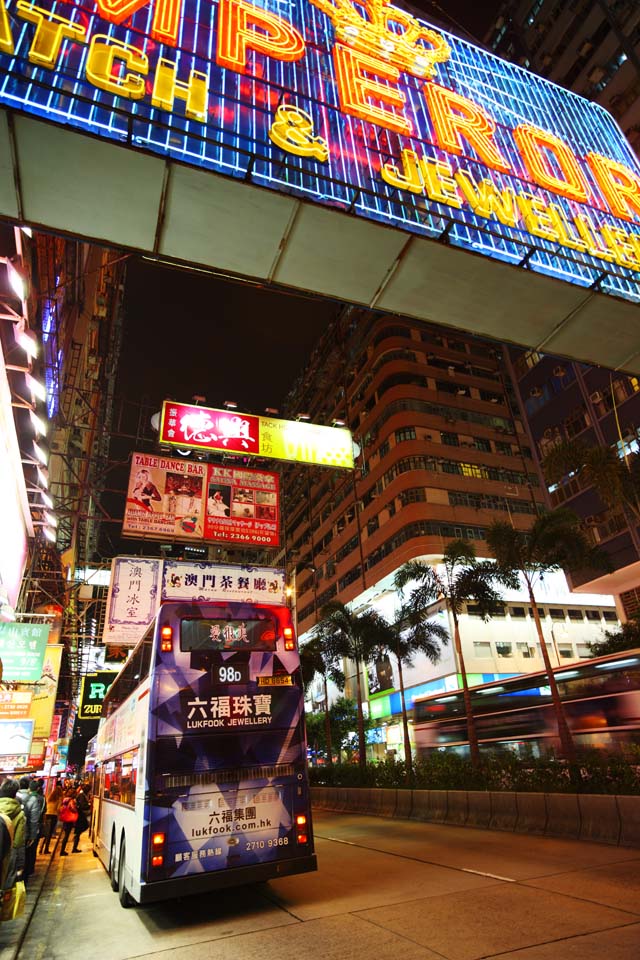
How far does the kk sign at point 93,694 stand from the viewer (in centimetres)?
2253

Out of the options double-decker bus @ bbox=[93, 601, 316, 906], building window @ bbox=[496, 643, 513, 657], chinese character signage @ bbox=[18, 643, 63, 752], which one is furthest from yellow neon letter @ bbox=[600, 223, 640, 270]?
building window @ bbox=[496, 643, 513, 657]

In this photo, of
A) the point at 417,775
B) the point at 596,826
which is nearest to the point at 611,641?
the point at 417,775

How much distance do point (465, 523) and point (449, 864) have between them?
3379cm

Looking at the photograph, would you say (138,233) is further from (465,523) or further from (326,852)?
(465,523)

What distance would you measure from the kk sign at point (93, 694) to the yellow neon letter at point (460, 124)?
2241cm

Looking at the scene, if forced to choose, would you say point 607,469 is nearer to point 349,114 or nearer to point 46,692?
point 349,114

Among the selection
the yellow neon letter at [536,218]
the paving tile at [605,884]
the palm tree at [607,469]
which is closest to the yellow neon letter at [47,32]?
the yellow neon letter at [536,218]

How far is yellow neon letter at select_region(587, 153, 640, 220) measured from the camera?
6.14 m

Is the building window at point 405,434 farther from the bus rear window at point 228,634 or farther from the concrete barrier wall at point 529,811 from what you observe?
the bus rear window at point 228,634

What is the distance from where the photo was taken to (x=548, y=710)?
71.2 feet

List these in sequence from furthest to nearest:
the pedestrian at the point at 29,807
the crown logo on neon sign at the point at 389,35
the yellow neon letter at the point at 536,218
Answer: the pedestrian at the point at 29,807
the crown logo on neon sign at the point at 389,35
the yellow neon letter at the point at 536,218

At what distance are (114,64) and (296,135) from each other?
1.46 metres

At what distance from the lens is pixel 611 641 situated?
23.4m

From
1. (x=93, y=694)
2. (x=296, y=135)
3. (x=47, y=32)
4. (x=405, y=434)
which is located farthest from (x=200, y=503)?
(x=405, y=434)
